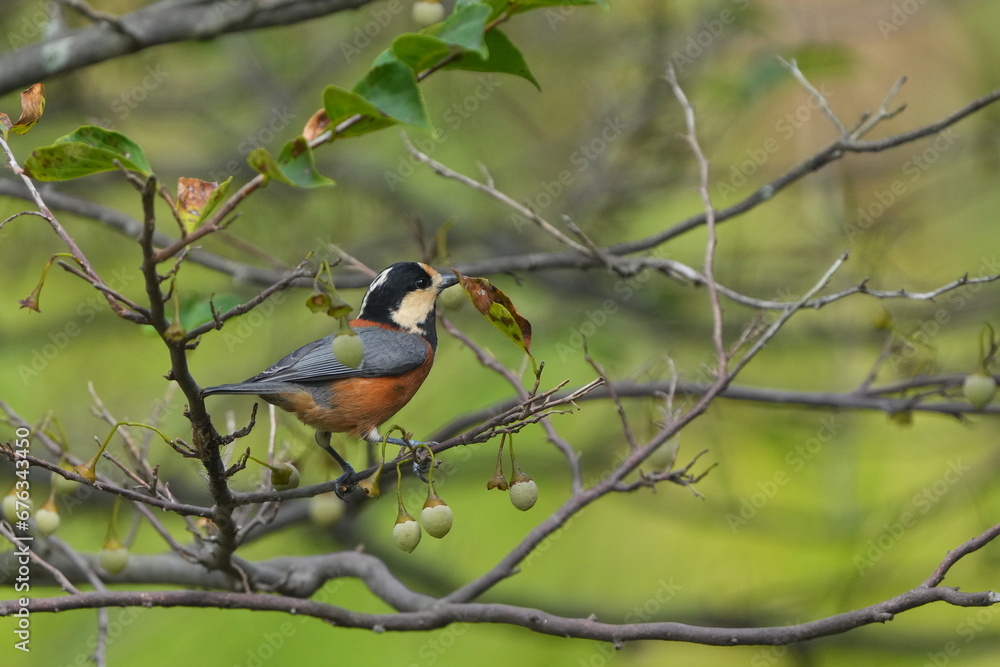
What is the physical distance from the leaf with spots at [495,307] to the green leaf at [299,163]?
0.44 m

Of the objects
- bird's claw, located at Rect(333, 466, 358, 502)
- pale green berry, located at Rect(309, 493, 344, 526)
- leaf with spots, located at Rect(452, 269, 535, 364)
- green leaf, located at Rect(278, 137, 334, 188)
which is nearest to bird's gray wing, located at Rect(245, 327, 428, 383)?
bird's claw, located at Rect(333, 466, 358, 502)

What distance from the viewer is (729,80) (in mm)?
5543

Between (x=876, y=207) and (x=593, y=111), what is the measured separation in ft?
6.90

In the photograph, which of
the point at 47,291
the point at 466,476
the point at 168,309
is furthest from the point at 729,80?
the point at 47,291

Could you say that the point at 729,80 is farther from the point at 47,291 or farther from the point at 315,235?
the point at 47,291

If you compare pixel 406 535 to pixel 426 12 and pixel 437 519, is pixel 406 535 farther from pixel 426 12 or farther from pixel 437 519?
pixel 426 12

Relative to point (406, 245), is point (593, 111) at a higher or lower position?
higher

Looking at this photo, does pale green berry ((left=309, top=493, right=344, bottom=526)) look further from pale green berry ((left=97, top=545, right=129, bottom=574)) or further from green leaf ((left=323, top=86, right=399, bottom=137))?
green leaf ((left=323, top=86, right=399, bottom=137))

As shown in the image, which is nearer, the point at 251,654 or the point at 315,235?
the point at 251,654

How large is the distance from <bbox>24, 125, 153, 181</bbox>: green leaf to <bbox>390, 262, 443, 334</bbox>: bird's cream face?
206 centimetres

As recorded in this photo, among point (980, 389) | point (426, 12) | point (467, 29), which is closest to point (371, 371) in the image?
point (426, 12)

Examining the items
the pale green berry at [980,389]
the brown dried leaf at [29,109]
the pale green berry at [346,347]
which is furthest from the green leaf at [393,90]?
the pale green berry at [980,389]

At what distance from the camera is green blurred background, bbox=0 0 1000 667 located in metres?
5.76

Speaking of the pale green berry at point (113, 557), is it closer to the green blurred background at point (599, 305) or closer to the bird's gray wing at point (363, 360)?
the bird's gray wing at point (363, 360)
